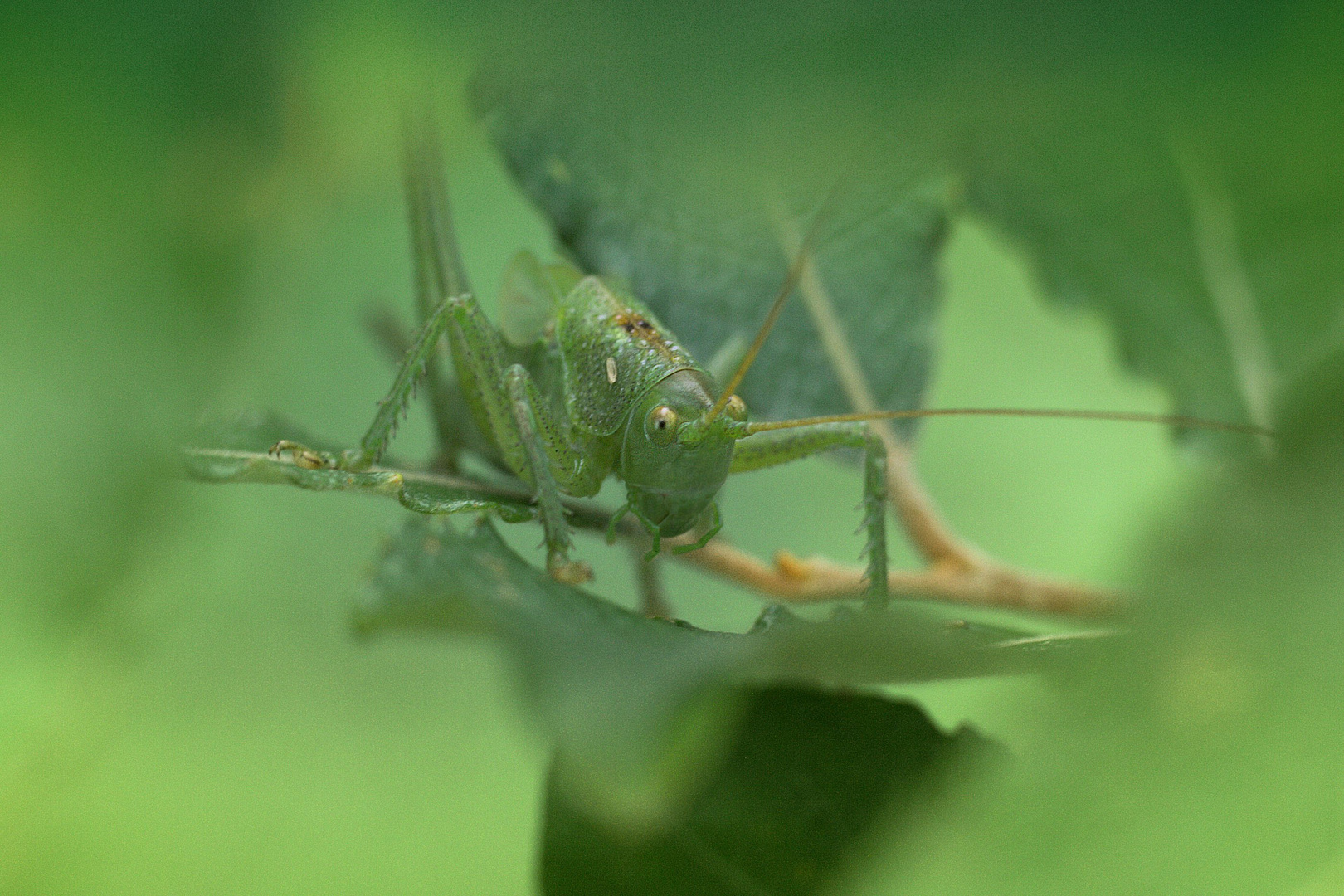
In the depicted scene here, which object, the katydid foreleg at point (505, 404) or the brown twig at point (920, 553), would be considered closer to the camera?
the brown twig at point (920, 553)

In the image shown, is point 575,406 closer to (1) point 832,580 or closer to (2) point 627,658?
(1) point 832,580

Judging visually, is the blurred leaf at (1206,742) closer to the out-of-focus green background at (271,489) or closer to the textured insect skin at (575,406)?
the out-of-focus green background at (271,489)

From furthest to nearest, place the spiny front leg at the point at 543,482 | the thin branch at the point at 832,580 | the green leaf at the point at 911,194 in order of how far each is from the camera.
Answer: the thin branch at the point at 832,580, the spiny front leg at the point at 543,482, the green leaf at the point at 911,194

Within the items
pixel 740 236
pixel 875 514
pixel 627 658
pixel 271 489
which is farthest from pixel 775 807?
pixel 271 489

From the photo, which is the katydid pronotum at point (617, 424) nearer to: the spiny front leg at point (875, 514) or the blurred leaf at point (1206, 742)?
the spiny front leg at point (875, 514)

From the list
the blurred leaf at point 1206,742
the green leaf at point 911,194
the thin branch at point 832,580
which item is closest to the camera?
the blurred leaf at point 1206,742

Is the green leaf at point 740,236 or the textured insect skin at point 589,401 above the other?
the green leaf at point 740,236

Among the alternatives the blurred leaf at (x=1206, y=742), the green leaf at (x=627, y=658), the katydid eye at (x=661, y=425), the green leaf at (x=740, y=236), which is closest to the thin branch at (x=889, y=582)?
the katydid eye at (x=661, y=425)

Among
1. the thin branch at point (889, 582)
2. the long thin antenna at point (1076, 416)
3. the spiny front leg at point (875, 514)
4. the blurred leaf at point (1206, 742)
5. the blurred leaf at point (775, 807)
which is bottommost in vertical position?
the thin branch at point (889, 582)
